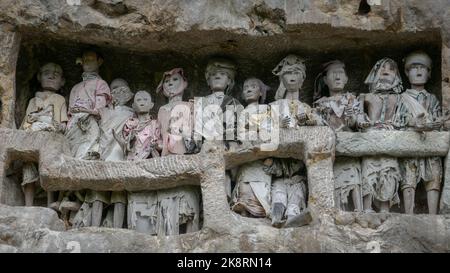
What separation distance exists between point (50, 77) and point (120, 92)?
0.58 meters

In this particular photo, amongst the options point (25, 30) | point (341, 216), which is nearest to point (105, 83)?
point (25, 30)

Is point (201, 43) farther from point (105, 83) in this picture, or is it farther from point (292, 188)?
point (292, 188)

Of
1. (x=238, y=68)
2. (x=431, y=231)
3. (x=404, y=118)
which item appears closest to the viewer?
(x=431, y=231)

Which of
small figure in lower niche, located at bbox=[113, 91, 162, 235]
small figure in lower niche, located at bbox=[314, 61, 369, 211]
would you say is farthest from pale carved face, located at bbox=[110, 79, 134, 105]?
small figure in lower niche, located at bbox=[314, 61, 369, 211]

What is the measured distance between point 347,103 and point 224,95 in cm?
98

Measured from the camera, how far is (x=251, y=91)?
33.1 feet

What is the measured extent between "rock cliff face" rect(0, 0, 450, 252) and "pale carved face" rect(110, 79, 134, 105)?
0.20m

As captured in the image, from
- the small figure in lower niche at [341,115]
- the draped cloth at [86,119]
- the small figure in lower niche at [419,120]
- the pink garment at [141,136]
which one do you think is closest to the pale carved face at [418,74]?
the small figure in lower niche at [419,120]

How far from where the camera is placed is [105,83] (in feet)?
33.8

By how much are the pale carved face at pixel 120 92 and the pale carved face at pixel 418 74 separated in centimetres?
226

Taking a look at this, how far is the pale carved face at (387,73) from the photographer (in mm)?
10023

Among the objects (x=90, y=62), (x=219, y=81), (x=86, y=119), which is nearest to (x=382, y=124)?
(x=219, y=81)

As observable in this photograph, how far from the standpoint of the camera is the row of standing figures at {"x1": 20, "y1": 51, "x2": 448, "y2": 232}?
31.3 feet

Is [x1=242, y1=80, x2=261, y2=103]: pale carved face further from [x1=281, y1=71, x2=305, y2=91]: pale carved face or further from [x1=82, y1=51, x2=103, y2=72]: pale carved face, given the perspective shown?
[x1=82, y1=51, x2=103, y2=72]: pale carved face
